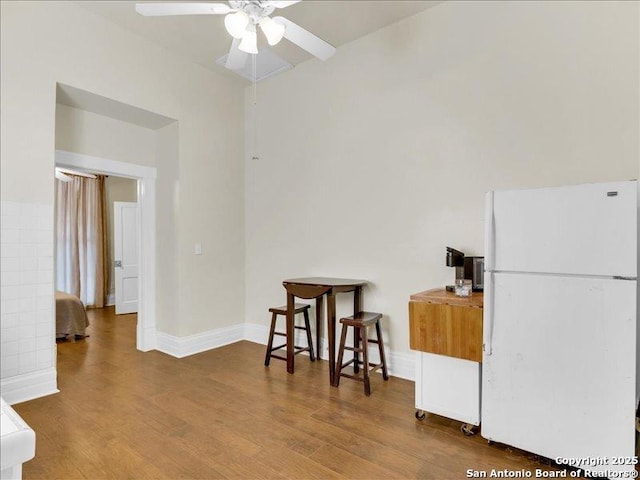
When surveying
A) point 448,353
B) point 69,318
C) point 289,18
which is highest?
point 289,18

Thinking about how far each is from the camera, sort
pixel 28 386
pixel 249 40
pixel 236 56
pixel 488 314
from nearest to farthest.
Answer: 1. pixel 488 314
2. pixel 249 40
3. pixel 236 56
4. pixel 28 386

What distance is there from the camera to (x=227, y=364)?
144 inches

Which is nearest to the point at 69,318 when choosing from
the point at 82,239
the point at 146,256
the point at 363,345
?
the point at 146,256

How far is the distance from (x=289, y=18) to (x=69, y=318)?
4.42 metres

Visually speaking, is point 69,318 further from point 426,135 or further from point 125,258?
point 426,135

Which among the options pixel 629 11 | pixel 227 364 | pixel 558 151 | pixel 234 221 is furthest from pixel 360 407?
pixel 629 11

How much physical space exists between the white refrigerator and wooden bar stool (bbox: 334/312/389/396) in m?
0.95

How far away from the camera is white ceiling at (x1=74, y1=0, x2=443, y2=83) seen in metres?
3.12

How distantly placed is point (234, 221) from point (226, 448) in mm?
2826

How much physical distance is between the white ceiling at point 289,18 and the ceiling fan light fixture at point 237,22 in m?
1.15

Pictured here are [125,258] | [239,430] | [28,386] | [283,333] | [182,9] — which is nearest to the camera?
[182,9]

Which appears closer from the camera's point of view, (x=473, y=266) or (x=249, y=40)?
(x=249, y=40)

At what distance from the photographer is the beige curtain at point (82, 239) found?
6.59m

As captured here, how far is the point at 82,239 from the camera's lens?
6.79 metres
